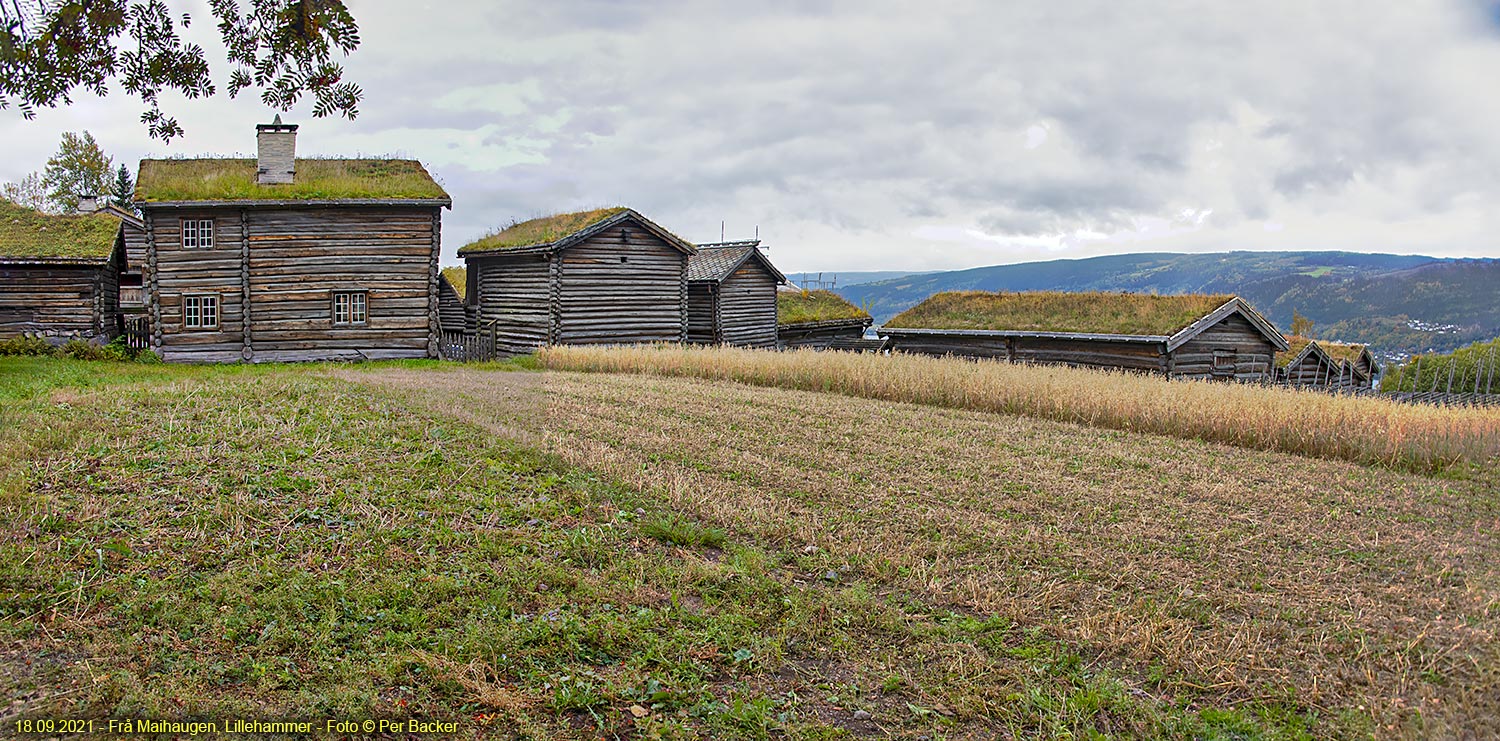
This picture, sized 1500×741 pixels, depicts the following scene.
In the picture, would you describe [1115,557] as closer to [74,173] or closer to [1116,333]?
[1116,333]

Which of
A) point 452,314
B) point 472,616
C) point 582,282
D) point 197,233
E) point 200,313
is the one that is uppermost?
point 197,233

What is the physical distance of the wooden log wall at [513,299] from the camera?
30734mm

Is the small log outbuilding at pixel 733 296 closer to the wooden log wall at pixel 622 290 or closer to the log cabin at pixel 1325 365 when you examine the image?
the wooden log wall at pixel 622 290

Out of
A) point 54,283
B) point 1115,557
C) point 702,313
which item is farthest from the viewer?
point 702,313

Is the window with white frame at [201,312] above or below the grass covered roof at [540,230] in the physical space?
below

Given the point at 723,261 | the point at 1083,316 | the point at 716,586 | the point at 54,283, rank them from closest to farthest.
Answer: the point at 716,586 → the point at 1083,316 → the point at 54,283 → the point at 723,261

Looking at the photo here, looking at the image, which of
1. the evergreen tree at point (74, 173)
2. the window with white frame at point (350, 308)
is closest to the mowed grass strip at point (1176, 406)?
the window with white frame at point (350, 308)

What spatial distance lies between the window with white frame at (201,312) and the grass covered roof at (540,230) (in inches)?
359

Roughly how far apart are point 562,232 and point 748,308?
1056 centimetres

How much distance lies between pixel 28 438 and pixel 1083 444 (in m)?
13.6

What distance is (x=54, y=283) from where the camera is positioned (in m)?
30.3

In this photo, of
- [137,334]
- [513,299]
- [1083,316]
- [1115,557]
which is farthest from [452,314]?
[1115,557]

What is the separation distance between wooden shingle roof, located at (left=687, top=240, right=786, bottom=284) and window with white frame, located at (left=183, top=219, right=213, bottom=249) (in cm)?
1734

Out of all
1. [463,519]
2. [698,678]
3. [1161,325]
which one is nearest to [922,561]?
[698,678]
